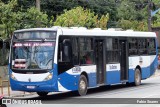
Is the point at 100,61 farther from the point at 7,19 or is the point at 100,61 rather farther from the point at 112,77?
the point at 7,19

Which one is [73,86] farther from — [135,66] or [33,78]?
[135,66]

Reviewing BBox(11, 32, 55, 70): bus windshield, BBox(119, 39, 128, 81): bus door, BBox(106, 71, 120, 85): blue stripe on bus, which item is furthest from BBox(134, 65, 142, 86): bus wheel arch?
BBox(11, 32, 55, 70): bus windshield

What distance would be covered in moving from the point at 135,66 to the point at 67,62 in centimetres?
744

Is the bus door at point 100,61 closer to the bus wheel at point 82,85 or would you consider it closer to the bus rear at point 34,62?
the bus wheel at point 82,85

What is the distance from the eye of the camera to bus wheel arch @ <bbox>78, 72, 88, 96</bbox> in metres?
20.8

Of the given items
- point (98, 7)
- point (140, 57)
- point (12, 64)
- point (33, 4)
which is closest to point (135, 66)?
point (140, 57)

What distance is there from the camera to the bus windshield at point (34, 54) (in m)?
19.3

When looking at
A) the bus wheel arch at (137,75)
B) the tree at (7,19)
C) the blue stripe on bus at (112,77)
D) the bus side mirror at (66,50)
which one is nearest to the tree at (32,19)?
the tree at (7,19)

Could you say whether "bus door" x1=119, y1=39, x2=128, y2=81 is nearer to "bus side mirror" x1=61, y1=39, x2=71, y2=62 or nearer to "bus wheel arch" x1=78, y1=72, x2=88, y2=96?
"bus wheel arch" x1=78, y1=72, x2=88, y2=96

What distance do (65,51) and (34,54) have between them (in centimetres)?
132

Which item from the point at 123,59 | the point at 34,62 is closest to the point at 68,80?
the point at 34,62

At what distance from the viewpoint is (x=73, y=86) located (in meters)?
20.2

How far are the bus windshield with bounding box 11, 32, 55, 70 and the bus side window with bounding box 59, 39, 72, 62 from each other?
42cm

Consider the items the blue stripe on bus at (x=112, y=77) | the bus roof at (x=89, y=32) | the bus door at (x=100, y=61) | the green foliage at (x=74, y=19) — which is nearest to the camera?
the bus roof at (x=89, y=32)
